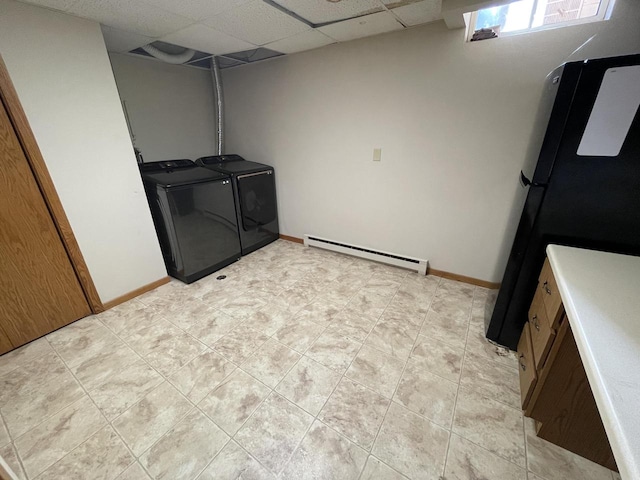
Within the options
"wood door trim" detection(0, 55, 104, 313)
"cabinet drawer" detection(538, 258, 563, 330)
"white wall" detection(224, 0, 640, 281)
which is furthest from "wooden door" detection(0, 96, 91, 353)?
"cabinet drawer" detection(538, 258, 563, 330)

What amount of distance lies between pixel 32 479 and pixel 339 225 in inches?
106

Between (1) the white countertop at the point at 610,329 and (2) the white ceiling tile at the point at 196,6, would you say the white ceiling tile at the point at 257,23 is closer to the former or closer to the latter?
(2) the white ceiling tile at the point at 196,6

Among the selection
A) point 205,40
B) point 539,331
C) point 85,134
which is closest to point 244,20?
point 205,40

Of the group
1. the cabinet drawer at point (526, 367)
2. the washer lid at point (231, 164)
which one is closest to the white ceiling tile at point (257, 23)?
the washer lid at point (231, 164)

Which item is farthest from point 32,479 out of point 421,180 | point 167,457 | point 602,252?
point 421,180

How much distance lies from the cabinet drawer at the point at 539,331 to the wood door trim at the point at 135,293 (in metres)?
2.90

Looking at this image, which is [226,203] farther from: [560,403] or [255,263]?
[560,403]

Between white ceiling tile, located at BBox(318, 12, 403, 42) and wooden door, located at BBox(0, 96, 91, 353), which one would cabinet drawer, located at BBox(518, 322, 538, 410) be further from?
wooden door, located at BBox(0, 96, 91, 353)

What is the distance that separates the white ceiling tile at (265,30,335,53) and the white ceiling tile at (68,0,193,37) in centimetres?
77

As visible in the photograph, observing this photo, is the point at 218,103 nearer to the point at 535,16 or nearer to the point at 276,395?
the point at 535,16

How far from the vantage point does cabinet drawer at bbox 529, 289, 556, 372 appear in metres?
1.14

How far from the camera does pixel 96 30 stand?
5.79ft

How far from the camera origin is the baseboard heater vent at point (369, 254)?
2.59m

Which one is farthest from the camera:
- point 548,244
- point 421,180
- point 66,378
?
point 421,180
